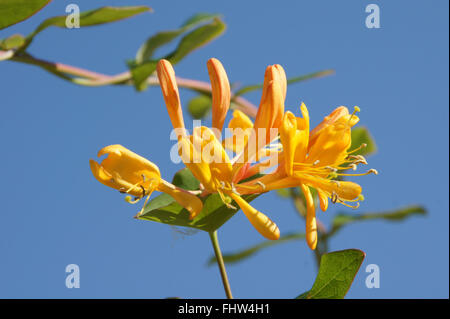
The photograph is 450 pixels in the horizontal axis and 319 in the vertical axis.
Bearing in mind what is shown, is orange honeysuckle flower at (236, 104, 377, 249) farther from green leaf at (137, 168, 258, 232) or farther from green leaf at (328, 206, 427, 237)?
green leaf at (328, 206, 427, 237)

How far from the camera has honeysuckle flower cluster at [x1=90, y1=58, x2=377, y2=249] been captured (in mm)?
896

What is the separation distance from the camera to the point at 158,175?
919 millimetres

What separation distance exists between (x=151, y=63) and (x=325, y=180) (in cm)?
54

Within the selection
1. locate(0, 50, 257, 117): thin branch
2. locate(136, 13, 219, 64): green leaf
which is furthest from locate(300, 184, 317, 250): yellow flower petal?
locate(136, 13, 219, 64): green leaf

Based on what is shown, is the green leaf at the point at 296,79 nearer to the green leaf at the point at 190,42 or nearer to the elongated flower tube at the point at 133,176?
the green leaf at the point at 190,42

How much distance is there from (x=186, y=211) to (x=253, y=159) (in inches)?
5.3

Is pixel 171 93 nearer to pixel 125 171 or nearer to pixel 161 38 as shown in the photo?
pixel 125 171

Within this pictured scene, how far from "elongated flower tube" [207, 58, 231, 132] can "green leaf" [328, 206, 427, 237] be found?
34.7 inches

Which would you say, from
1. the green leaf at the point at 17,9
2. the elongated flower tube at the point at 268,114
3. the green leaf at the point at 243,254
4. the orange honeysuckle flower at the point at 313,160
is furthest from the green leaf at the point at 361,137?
the green leaf at the point at 243,254

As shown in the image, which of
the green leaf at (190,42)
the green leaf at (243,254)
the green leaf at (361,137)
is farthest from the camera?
the green leaf at (243,254)

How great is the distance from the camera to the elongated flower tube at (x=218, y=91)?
3.14ft

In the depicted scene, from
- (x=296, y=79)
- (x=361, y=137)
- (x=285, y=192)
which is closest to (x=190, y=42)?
(x=296, y=79)
